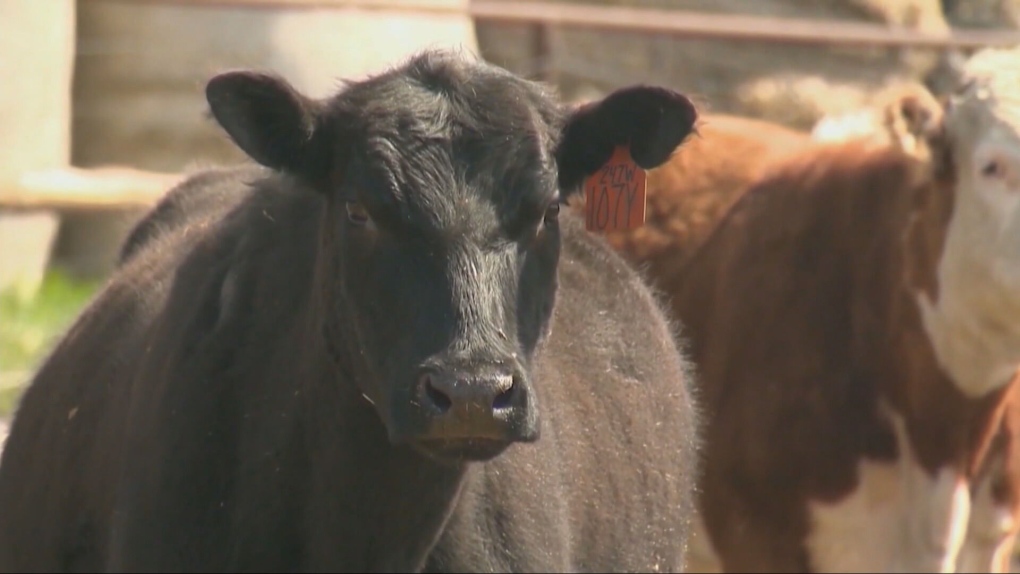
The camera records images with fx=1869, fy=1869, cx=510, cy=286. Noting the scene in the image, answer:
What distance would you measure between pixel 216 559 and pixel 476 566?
54cm

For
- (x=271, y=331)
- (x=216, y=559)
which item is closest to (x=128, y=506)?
(x=216, y=559)

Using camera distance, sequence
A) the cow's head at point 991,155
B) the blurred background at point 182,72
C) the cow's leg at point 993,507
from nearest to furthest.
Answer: the cow's head at point 991,155
the cow's leg at point 993,507
the blurred background at point 182,72

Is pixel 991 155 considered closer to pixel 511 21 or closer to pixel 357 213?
pixel 357 213

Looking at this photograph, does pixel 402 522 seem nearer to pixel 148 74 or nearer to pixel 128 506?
pixel 128 506

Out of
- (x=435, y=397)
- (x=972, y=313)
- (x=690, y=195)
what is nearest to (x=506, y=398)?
(x=435, y=397)

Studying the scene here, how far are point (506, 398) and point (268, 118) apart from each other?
829 mm

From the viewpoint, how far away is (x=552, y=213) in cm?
376

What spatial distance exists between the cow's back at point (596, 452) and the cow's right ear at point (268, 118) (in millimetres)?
775

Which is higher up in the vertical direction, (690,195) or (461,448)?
(461,448)

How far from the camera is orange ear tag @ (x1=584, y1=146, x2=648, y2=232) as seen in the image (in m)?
4.04

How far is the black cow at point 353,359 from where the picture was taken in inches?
138

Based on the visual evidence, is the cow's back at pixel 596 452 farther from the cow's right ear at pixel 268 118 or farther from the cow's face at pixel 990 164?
the cow's face at pixel 990 164

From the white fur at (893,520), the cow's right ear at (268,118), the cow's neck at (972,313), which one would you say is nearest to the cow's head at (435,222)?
the cow's right ear at (268,118)

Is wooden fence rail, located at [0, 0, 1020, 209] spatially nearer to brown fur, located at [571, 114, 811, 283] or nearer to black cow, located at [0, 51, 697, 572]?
brown fur, located at [571, 114, 811, 283]
